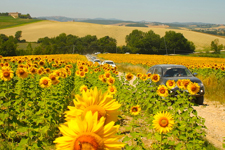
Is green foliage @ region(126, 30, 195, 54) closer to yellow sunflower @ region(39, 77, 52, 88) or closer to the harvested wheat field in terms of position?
the harvested wheat field

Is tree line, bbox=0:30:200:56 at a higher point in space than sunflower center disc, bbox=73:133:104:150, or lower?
lower

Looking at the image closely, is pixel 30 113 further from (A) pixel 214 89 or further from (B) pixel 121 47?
(B) pixel 121 47

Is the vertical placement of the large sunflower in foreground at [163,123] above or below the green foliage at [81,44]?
above

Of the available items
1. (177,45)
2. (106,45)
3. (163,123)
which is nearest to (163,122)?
(163,123)

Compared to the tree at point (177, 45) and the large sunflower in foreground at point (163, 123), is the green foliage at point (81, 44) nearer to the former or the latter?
the tree at point (177, 45)

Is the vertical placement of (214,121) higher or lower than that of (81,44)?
higher

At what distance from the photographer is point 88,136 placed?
0.89m

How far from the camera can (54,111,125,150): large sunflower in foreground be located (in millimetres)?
878

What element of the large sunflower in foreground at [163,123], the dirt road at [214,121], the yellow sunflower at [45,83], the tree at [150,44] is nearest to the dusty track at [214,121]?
the dirt road at [214,121]

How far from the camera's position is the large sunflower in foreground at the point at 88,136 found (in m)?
0.88

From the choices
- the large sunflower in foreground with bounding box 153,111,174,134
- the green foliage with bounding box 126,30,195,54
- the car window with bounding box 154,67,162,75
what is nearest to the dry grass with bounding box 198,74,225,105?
the car window with bounding box 154,67,162,75

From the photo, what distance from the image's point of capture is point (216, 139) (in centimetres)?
649

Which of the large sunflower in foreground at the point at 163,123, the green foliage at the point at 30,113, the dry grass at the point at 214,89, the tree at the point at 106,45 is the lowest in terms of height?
the tree at the point at 106,45

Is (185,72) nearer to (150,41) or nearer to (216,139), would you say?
(216,139)
